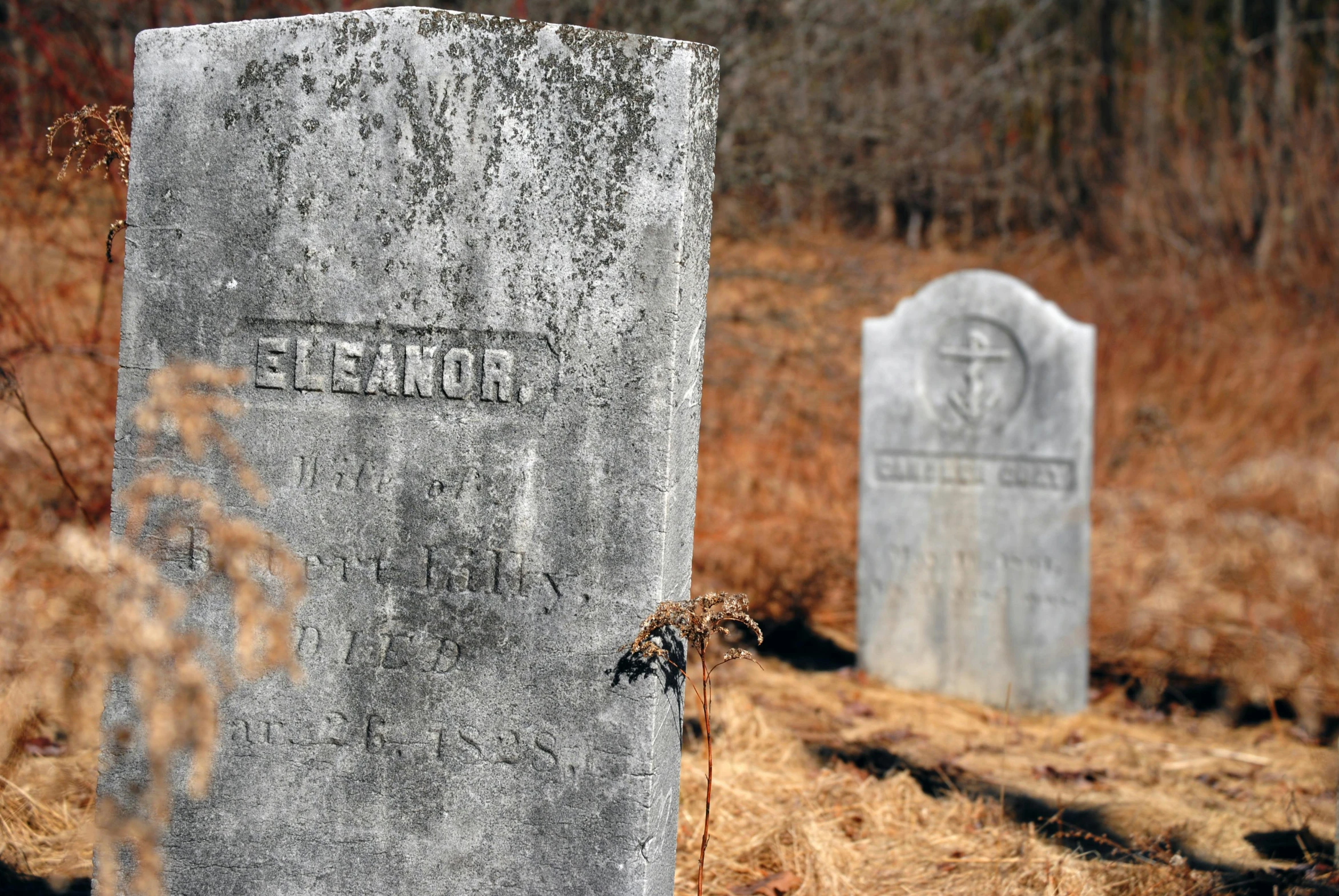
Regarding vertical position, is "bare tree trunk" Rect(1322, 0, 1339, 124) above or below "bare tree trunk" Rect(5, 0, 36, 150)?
above

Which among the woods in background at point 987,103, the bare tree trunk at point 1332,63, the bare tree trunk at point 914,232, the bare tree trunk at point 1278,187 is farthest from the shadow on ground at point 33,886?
the bare tree trunk at point 1332,63

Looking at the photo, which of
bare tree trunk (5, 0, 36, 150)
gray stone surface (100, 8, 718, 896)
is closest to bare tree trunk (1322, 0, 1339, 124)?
bare tree trunk (5, 0, 36, 150)

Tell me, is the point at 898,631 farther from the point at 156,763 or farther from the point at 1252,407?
the point at 1252,407

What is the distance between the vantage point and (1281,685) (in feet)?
17.0

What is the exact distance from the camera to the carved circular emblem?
5273 mm

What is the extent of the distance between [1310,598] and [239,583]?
5588 mm

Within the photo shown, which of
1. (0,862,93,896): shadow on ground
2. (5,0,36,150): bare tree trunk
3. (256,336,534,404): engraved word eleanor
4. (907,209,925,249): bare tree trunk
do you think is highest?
(907,209,925,249): bare tree trunk

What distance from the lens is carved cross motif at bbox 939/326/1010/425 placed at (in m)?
5.30

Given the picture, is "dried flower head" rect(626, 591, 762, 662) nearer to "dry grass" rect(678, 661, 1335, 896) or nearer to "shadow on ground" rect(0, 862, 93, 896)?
"dry grass" rect(678, 661, 1335, 896)

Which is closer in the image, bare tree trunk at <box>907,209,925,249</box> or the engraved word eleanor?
the engraved word eleanor

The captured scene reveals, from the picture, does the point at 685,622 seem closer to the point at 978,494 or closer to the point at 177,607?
the point at 177,607

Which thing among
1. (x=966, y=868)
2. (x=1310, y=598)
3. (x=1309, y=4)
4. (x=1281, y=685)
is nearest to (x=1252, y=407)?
(x=1310, y=598)

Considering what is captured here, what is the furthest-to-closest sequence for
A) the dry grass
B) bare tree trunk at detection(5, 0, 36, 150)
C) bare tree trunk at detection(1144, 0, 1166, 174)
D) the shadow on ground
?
bare tree trunk at detection(1144, 0, 1166, 174), bare tree trunk at detection(5, 0, 36, 150), the dry grass, the shadow on ground

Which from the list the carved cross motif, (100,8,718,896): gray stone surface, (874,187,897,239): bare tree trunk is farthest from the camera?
(874,187,897,239): bare tree trunk
